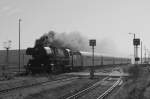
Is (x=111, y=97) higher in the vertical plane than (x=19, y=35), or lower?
lower

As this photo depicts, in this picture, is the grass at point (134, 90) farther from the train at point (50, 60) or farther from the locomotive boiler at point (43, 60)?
the train at point (50, 60)

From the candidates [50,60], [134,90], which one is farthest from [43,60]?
[134,90]

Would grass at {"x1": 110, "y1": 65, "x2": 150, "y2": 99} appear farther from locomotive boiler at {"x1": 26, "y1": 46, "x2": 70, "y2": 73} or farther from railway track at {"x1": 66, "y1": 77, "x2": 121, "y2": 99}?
locomotive boiler at {"x1": 26, "y1": 46, "x2": 70, "y2": 73}

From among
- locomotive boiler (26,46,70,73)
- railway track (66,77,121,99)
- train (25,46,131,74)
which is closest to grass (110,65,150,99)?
railway track (66,77,121,99)

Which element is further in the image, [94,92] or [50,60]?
[50,60]

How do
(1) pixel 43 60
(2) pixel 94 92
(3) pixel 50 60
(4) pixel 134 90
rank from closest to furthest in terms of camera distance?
(2) pixel 94 92 < (4) pixel 134 90 < (3) pixel 50 60 < (1) pixel 43 60

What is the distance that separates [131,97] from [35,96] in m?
5.52

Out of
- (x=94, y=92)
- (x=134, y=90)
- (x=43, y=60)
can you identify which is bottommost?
(x=94, y=92)

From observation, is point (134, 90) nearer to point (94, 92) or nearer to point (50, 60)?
point (94, 92)

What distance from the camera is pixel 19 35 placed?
39812 mm

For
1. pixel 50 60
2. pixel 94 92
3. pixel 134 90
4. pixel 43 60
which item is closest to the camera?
pixel 94 92

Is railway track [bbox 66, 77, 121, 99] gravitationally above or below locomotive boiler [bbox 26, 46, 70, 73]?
below

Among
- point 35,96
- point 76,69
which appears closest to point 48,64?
point 76,69

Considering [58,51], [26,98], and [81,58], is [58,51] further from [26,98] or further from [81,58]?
[26,98]
